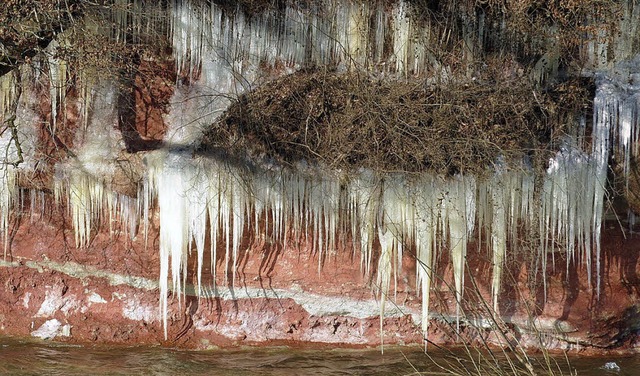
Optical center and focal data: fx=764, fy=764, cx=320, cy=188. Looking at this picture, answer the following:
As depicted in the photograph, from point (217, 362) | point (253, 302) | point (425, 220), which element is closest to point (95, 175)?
→ point (253, 302)

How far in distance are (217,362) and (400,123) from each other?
115 inches

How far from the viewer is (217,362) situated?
291 inches

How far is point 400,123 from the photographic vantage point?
24.3 feet

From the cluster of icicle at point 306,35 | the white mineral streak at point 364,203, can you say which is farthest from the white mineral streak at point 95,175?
the cluster of icicle at point 306,35

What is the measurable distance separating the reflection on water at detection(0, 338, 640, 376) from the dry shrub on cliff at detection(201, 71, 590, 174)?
1887 mm

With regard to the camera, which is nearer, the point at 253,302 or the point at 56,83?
the point at 56,83

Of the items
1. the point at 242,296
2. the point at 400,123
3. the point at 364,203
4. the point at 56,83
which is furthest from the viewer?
the point at 242,296

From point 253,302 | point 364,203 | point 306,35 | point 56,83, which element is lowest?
point 253,302

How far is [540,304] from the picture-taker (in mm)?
7715

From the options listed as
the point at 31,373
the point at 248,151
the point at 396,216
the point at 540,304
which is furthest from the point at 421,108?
the point at 31,373

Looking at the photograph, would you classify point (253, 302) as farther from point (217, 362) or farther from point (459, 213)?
point (459, 213)

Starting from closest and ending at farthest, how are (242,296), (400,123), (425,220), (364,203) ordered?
(425,220), (364,203), (400,123), (242,296)

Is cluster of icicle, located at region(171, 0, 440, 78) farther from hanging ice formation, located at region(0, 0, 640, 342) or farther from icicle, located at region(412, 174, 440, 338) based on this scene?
icicle, located at region(412, 174, 440, 338)

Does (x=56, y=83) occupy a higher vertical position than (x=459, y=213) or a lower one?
higher
